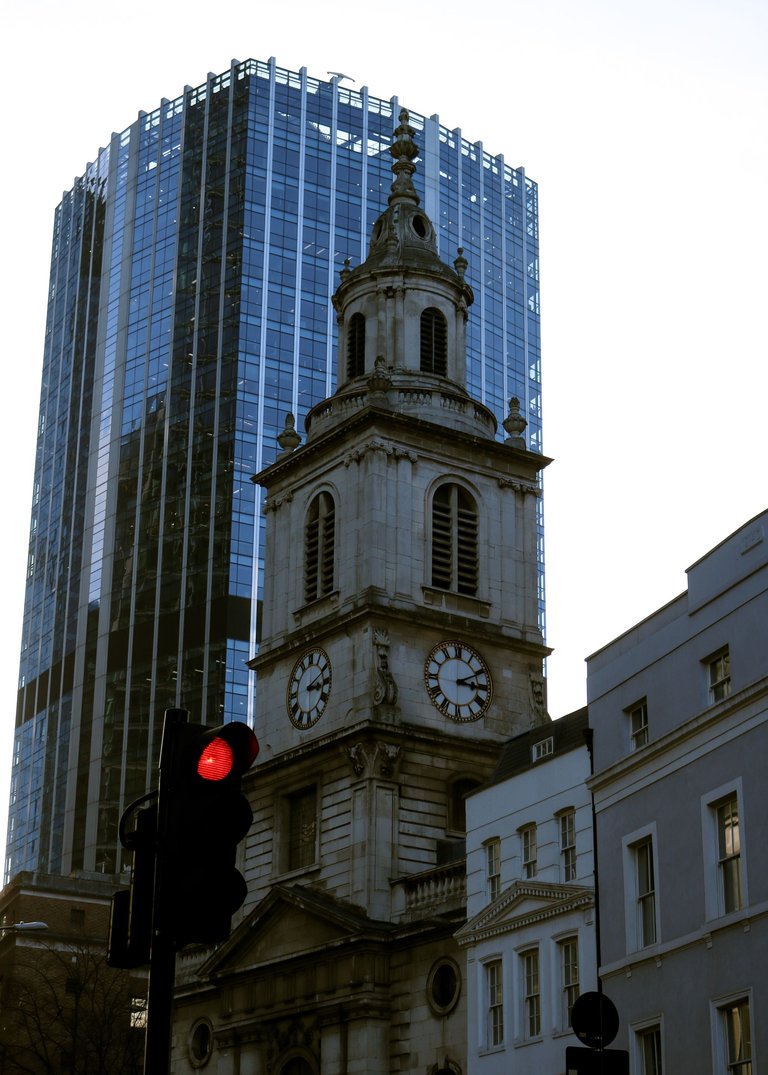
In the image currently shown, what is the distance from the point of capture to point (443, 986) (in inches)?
2035

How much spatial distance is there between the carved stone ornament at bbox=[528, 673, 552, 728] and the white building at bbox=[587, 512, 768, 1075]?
2268 cm

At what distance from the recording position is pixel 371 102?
16900 centimetres

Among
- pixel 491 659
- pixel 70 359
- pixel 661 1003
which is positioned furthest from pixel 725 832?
pixel 70 359

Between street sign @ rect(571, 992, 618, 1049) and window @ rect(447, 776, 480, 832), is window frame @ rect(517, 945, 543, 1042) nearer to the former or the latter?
window @ rect(447, 776, 480, 832)

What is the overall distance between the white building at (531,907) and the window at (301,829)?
12434mm

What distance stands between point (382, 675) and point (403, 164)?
25.0m

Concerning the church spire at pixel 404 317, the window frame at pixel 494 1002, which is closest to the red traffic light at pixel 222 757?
the window frame at pixel 494 1002

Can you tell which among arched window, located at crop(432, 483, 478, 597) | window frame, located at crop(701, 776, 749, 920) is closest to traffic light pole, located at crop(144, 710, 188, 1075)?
window frame, located at crop(701, 776, 749, 920)

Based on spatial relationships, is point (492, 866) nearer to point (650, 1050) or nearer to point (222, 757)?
point (650, 1050)

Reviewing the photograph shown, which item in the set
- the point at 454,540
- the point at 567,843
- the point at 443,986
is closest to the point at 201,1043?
the point at 443,986

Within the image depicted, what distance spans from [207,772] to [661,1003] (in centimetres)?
2632

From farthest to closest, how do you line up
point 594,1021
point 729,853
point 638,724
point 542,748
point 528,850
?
point 542,748, point 528,850, point 638,724, point 729,853, point 594,1021

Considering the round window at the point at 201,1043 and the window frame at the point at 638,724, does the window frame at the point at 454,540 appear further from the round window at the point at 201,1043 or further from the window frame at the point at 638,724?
the window frame at the point at 638,724

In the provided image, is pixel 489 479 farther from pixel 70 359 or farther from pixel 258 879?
pixel 70 359
